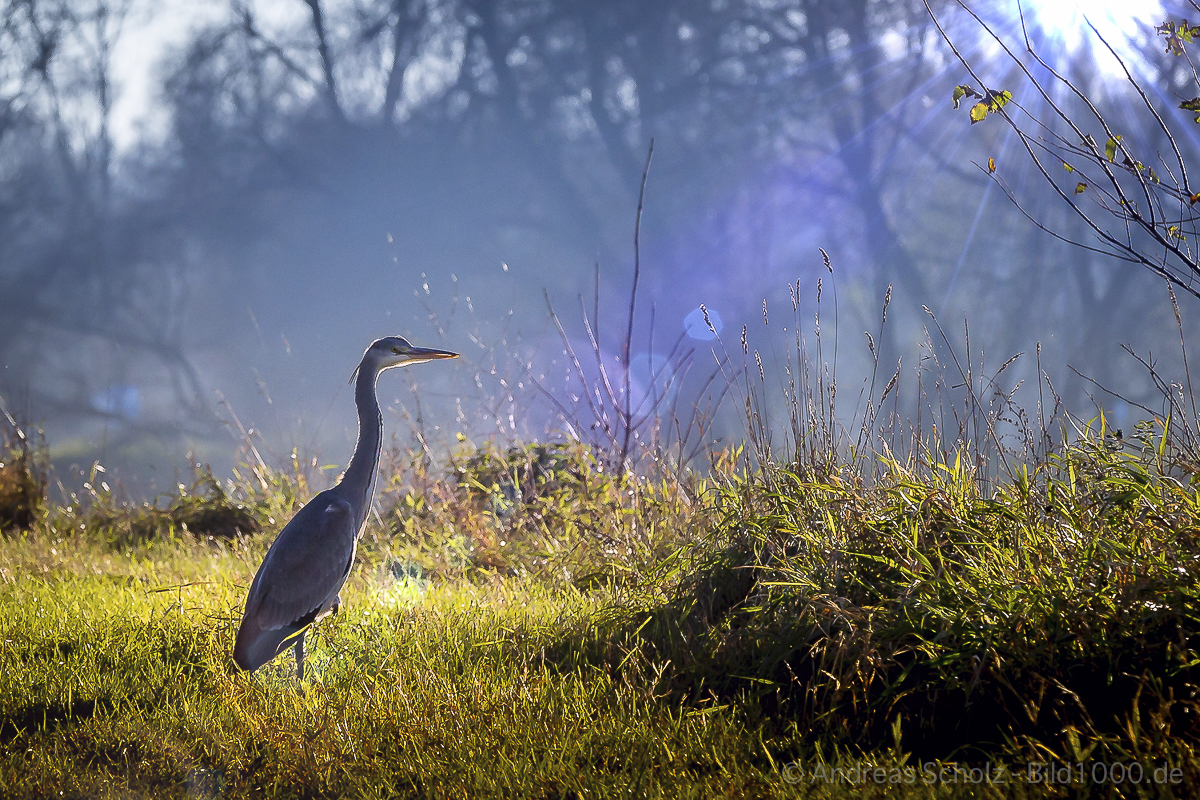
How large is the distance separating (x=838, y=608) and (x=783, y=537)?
Result: 0.62 m

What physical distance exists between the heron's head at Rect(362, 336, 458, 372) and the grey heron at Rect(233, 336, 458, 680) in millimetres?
86

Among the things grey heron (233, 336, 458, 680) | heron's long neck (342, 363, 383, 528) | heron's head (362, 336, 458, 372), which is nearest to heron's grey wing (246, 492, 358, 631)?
grey heron (233, 336, 458, 680)

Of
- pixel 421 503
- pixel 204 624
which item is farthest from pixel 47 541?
pixel 204 624

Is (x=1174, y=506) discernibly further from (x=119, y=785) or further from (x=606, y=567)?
(x=119, y=785)

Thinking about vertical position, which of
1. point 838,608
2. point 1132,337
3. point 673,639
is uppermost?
point 838,608

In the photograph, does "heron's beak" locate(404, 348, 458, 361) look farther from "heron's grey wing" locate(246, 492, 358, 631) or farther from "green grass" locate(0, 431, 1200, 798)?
"green grass" locate(0, 431, 1200, 798)

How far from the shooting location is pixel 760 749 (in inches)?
84.0

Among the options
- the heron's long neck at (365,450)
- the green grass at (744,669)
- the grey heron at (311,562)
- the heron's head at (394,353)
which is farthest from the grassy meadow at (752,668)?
the heron's head at (394,353)

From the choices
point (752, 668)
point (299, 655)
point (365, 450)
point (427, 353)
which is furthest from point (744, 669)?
point (427, 353)

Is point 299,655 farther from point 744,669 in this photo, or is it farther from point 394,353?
point 744,669

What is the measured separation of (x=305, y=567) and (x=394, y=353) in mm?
1071

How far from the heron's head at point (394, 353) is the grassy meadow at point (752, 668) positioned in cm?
111

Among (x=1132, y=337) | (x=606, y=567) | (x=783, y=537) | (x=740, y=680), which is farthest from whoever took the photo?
(x=1132, y=337)

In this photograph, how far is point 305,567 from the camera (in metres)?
2.92
